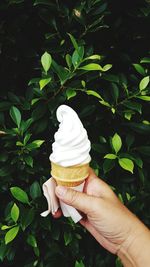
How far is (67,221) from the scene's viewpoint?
258 cm

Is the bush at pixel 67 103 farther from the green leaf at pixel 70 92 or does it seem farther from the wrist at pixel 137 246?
the wrist at pixel 137 246

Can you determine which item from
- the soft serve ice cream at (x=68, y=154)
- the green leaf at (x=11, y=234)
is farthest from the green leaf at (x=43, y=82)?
the green leaf at (x=11, y=234)

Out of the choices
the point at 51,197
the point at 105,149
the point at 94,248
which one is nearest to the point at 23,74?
the point at 105,149

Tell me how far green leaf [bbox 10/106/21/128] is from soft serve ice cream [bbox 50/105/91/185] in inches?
11.3

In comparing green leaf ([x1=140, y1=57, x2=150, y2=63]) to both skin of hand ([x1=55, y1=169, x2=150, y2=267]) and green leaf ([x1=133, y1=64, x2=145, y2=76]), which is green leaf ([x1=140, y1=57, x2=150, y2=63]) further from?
skin of hand ([x1=55, y1=169, x2=150, y2=267])

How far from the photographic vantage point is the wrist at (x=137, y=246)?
2164 millimetres

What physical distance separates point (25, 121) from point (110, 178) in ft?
1.96

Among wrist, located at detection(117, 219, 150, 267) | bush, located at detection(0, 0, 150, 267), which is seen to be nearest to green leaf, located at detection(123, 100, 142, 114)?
bush, located at detection(0, 0, 150, 267)

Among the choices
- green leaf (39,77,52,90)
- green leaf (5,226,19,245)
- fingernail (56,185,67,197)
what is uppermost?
green leaf (39,77,52,90)

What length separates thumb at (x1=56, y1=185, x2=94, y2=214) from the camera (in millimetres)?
2115

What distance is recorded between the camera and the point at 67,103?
2566mm

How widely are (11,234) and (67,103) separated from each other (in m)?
0.75

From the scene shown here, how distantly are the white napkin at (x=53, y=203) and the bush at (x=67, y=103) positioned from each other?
185 millimetres

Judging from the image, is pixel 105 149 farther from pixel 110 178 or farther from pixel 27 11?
pixel 27 11
